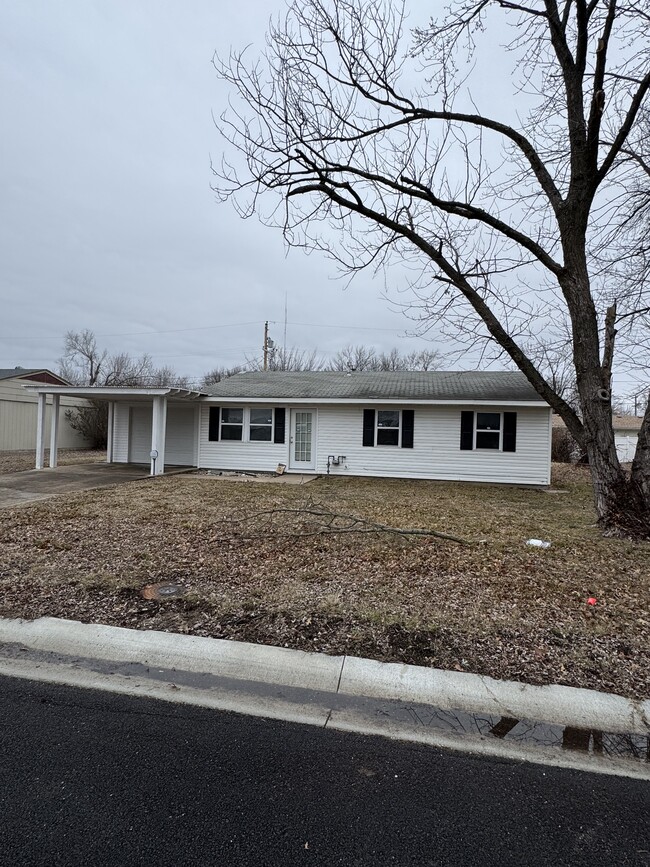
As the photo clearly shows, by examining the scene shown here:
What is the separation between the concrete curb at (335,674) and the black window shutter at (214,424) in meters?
11.7

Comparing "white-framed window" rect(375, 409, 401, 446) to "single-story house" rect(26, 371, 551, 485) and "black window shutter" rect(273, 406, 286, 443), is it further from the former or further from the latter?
"black window shutter" rect(273, 406, 286, 443)

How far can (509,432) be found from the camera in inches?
530

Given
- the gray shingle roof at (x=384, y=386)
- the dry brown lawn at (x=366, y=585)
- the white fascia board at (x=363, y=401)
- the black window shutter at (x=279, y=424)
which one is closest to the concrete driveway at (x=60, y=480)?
the dry brown lawn at (x=366, y=585)

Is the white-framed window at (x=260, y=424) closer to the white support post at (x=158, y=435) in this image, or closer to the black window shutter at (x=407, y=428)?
the white support post at (x=158, y=435)

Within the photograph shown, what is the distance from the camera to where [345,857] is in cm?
178

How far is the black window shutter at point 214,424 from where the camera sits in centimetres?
1527

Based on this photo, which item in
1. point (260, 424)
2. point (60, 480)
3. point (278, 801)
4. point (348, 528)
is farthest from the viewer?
point (260, 424)

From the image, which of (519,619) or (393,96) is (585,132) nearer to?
(393,96)

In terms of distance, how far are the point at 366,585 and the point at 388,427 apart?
387 inches

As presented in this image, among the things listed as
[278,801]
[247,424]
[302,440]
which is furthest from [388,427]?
[278,801]

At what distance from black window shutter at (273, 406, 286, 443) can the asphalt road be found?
12250 mm

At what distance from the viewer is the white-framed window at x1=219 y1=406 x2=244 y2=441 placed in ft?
49.5

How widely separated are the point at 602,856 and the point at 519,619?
212cm

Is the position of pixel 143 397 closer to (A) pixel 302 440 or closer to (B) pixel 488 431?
(A) pixel 302 440
